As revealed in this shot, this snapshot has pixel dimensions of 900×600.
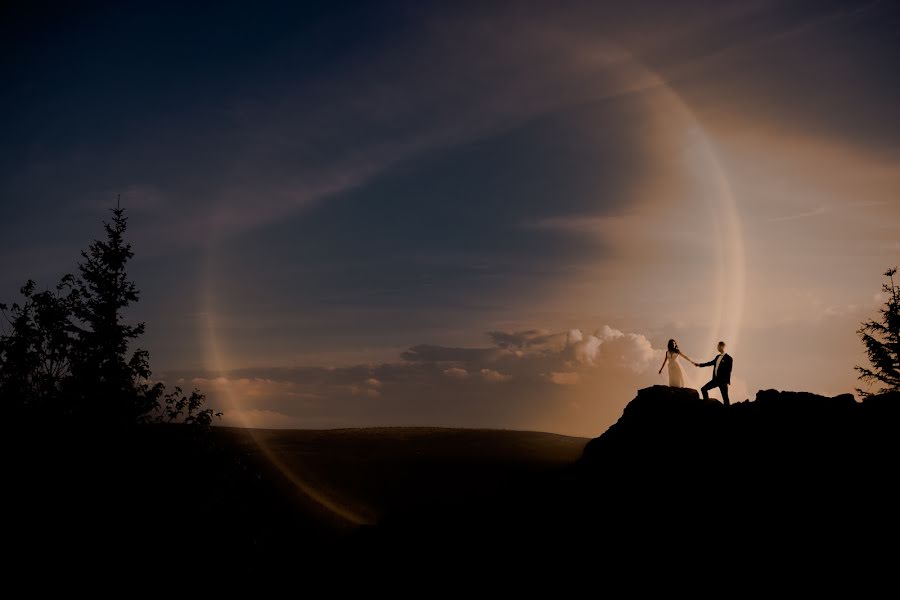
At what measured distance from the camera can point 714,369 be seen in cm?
2323

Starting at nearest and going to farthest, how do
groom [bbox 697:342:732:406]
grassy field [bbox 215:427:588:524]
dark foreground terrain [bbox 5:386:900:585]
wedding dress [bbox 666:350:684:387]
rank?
1. dark foreground terrain [bbox 5:386:900:585]
2. groom [bbox 697:342:732:406]
3. wedding dress [bbox 666:350:684:387]
4. grassy field [bbox 215:427:588:524]

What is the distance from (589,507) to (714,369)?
8.53m

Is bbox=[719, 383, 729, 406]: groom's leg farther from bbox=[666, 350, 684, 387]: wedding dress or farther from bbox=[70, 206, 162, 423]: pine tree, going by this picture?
bbox=[70, 206, 162, 423]: pine tree

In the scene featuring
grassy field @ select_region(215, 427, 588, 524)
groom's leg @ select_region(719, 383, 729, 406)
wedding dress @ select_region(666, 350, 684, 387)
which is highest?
wedding dress @ select_region(666, 350, 684, 387)

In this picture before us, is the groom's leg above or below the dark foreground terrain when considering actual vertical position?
above

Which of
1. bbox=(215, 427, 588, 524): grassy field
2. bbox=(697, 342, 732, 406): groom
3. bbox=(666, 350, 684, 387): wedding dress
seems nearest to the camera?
bbox=(697, 342, 732, 406): groom

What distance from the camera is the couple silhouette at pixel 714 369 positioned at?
75.0 feet

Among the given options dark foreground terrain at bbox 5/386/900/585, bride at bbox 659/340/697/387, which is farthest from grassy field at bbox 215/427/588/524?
bride at bbox 659/340/697/387

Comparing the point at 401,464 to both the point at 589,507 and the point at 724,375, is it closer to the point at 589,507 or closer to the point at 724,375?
the point at 589,507

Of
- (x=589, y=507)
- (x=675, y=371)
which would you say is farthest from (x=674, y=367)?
(x=589, y=507)

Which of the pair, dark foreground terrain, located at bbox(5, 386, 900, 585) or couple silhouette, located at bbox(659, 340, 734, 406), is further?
couple silhouette, located at bbox(659, 340, 734, 406)

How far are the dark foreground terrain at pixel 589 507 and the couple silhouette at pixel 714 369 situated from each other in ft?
4.06

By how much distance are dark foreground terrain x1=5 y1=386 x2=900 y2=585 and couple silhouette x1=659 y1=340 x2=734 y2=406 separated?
1.24 m

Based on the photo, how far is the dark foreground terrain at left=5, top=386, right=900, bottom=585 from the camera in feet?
51.1
